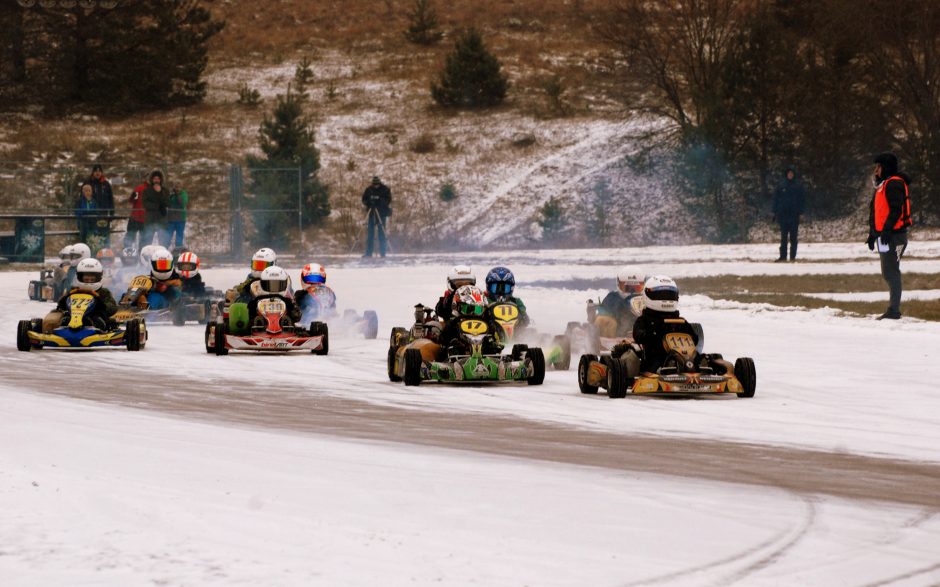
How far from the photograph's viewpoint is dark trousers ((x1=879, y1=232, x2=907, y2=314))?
2031 centimetres

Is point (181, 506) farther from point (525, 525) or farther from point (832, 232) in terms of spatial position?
point (832, 232)

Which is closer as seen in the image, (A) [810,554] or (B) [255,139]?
(A) [810,554]

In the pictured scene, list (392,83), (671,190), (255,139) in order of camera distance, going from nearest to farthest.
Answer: (671,190) → (255,139) → (392,83)

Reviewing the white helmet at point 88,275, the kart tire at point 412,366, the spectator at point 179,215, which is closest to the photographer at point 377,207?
the spectator at point 179,215

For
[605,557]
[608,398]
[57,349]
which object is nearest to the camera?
[605,557]

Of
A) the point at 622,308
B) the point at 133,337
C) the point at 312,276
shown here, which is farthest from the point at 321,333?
the point at 622,308

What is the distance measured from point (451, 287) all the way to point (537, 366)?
6.28 ft

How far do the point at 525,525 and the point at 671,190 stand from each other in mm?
45174

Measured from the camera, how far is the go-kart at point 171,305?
74.2 feet

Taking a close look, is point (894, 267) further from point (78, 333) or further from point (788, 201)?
point (788, 201)

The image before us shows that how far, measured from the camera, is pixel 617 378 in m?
13.4

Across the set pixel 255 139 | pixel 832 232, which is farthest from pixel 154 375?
pixel 255 139

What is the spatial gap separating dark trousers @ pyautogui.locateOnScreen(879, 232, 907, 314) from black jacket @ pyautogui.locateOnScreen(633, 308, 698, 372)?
287 inches

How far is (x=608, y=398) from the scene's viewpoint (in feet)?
44.4
